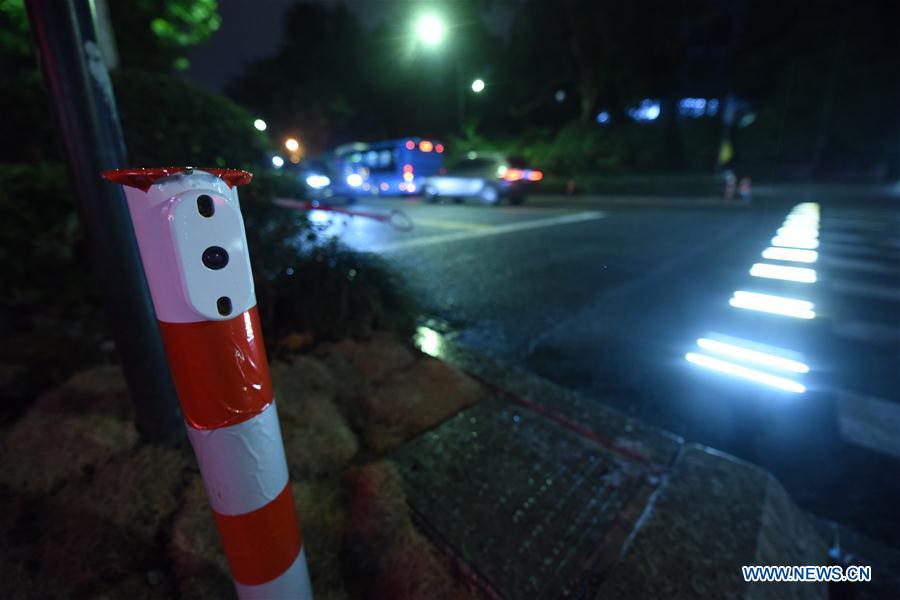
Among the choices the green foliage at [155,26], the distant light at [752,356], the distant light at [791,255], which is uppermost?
the green foliage at [155,26]

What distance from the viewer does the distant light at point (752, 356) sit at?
3010mm

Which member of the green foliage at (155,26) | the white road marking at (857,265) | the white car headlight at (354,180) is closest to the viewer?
the white road marking at (857,265)

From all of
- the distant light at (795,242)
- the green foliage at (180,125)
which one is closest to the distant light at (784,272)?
the distant light at (795,242)

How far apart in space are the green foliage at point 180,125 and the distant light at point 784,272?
6.04m

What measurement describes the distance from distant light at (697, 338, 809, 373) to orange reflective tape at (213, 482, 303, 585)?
131 inches

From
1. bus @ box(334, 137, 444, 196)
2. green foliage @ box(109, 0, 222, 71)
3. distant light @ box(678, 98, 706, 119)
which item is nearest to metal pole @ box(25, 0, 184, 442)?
green foliage @ box(109, 0, 222, 71)

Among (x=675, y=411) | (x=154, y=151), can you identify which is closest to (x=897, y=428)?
(x=675, y=411)

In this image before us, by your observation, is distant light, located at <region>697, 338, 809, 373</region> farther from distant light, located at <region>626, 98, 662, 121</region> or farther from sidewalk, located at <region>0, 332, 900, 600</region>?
distant light, located at <region>626, 98, 662, 121</region>

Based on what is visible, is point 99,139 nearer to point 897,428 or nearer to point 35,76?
point 35,76

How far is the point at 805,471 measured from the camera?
208cm

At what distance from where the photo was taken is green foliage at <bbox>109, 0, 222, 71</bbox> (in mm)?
6867

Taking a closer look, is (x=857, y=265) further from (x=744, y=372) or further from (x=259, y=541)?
(x=259, y=541)

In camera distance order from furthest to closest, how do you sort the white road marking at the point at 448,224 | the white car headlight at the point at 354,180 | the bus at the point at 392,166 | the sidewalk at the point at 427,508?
1. the white car headlight at the point at 354,180
2. the bus at the point at 392,166
3. the white road marking at the point at 448,224
4. the sidewalk at the point at 427,508

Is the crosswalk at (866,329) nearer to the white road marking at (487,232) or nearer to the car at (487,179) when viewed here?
the white road marking at (487,232)
